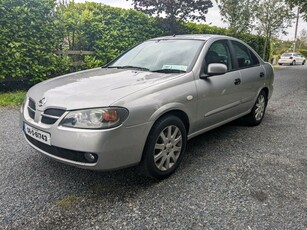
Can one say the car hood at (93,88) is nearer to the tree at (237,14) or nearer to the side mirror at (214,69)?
the side mirror at (214,69)

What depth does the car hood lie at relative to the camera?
8.06 ft

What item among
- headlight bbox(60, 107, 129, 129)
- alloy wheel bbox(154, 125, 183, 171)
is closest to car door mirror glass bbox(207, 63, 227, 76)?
alloy wheel bbox(154, 125, 183, 171)

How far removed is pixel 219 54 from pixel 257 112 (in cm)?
160

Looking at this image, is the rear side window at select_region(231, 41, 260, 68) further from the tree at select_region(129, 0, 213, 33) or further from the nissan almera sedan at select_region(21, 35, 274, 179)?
the tree at select_region(129, 0, 213, 33)

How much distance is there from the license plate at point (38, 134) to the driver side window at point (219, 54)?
2.00m

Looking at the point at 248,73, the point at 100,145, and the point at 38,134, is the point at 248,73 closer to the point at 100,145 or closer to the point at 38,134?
the point at 100,145

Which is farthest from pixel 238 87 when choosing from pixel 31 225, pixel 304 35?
pixel 304 35

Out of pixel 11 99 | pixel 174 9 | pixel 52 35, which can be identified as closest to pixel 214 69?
pixel 11 99

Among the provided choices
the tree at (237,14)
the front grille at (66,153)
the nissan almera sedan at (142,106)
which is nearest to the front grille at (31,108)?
the nissan almera sedan at (142,106)

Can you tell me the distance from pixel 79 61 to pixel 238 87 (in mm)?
5377

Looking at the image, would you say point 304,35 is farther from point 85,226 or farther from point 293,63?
point 85,226

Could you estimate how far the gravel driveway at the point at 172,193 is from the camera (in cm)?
224

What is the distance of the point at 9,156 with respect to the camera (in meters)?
3.40

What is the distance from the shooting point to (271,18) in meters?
20.5
